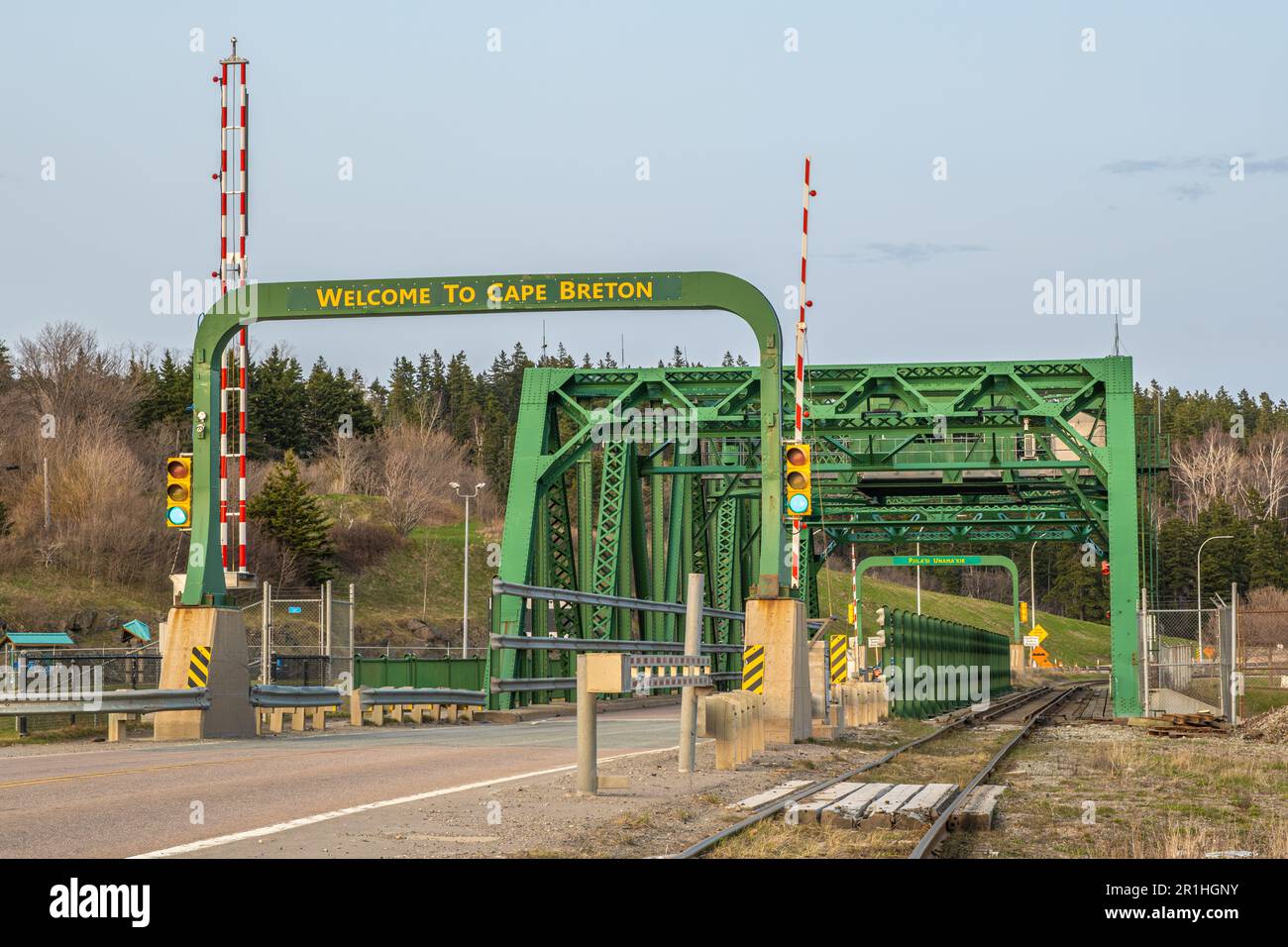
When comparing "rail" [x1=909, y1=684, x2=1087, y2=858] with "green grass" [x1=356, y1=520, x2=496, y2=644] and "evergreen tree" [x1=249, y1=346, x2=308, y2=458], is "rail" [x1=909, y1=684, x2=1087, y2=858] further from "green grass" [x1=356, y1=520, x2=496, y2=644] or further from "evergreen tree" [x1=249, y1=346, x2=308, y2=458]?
"evergreen tree" [x1=249, y1=346, x2=308, y2=458]

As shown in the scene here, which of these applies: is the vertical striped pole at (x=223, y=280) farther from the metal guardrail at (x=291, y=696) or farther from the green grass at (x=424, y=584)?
the green grass at (x=424, y=584)

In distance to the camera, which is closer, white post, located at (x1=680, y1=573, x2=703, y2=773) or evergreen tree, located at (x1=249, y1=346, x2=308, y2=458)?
white post, located at (x1=680, y1=573, x2=703, y2=773)

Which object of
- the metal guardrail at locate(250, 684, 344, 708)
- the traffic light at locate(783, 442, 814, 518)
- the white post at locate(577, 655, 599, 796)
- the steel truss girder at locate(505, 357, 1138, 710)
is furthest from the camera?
the steel truss girder at locate(505, 357, 1138, 710)

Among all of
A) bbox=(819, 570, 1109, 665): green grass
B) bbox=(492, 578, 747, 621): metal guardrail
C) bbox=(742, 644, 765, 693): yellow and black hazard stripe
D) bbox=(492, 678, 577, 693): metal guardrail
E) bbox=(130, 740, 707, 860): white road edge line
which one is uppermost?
bbox=(492, 578, 747, 621): metal guardrail

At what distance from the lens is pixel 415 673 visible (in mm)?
35469

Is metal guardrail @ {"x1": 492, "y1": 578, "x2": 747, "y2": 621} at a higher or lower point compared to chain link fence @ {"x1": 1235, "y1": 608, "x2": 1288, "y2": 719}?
higher

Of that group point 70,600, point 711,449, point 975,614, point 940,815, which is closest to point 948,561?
point 711,449

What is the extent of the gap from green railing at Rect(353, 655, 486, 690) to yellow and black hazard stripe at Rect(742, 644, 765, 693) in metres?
15.3

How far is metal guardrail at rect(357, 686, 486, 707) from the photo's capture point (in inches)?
1031

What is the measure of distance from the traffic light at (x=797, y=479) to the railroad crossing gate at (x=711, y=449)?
1.84 feet

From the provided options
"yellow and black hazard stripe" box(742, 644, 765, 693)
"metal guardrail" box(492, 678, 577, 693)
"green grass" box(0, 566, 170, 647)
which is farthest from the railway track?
"green grass" box(0, 566, 170, 647)

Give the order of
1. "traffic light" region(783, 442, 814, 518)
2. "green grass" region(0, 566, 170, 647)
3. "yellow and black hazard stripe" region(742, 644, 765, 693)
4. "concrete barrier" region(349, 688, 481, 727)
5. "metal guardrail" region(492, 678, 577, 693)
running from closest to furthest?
"yellow and black hazard stripe" region(742, 644, 765, 693), "traffic light" region(783, 442, 814, 518), "concrete barrier" region(349, 688, 481, 727), "metal guardrail" region(492, 678, 577, 693), "green grass" region(0, 566, 170, 647)
